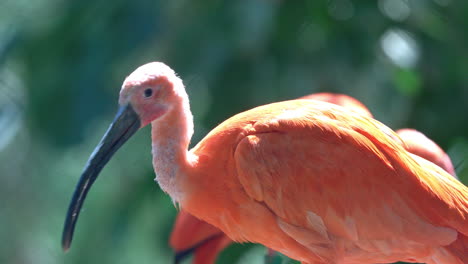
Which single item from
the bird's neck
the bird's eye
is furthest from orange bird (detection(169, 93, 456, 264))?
the bird's eye

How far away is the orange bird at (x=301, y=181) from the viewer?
4293 millimetres

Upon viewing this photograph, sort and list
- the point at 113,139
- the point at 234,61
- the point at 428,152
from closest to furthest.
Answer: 1. the point at 113,139
2. the point at 428,152
3. the point at 234,61

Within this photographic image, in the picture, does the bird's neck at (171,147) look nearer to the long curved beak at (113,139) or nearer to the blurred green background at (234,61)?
the long curved beak at (113,139)

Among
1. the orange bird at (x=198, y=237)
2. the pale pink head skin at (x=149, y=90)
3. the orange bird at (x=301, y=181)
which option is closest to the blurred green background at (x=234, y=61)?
the orange bird at (x=198, y=237)

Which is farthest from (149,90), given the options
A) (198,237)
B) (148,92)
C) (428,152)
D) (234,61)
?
(234,61)

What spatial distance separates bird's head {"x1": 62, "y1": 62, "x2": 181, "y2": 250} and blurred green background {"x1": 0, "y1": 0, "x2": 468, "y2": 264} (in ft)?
12.4

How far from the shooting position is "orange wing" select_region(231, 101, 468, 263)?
4.30m

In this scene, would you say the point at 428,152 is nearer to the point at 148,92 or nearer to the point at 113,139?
the point at 148,92

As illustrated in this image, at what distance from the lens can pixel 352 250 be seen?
4449mm

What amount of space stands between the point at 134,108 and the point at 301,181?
0.88 meters

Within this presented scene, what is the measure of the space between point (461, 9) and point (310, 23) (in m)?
1.61

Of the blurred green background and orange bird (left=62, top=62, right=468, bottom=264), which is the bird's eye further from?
the blurred green background

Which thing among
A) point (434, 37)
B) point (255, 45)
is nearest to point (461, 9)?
point (434, 37)

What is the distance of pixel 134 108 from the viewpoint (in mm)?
4262
